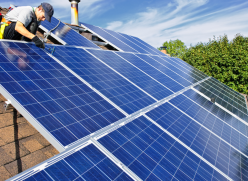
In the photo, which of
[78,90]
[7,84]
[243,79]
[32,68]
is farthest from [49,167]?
[243,79]

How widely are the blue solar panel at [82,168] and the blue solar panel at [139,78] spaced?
148 inches

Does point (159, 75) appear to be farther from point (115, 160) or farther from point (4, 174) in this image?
point (4, 174)

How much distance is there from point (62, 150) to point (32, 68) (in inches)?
92.3

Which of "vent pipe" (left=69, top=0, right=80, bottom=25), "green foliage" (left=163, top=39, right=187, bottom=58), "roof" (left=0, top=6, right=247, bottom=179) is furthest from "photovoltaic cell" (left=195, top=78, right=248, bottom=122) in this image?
"green foliage" (left=163, top=39, right=187, bottom=58)

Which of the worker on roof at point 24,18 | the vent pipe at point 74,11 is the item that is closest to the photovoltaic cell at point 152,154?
the worker on roof at point 24,18

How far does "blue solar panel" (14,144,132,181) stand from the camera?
255 centimetres

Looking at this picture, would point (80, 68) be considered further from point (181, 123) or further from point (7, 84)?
point (181, 123)

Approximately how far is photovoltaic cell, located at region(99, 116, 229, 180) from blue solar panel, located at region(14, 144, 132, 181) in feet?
0.94

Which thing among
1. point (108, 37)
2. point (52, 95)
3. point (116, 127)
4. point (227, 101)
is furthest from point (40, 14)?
point (227, 101)

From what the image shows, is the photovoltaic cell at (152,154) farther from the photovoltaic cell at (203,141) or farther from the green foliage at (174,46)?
the green foliage at (174,46)

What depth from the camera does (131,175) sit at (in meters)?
3.13

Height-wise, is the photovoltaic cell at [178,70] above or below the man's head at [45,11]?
below

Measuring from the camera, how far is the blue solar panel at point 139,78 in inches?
272

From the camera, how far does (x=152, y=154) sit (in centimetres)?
390
